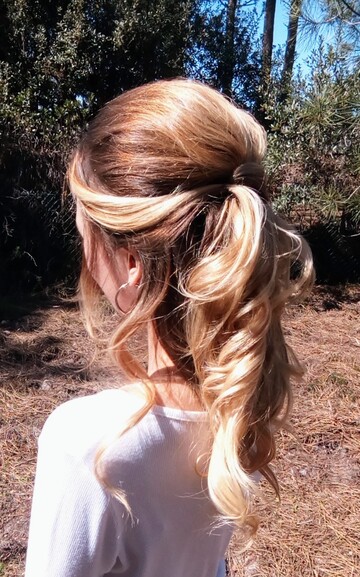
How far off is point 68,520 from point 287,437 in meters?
2.86

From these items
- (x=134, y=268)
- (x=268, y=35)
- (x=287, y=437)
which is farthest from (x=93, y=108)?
(x=134, y=268)

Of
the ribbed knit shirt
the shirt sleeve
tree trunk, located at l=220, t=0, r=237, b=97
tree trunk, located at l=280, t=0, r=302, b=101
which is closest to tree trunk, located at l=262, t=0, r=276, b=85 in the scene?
tree trunk, located at l=280, t=0, r=302, b=101

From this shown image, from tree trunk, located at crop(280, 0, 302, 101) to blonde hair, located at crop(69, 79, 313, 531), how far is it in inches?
187

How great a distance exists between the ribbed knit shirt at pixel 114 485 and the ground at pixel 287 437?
46cm

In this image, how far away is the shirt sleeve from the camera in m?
0.79

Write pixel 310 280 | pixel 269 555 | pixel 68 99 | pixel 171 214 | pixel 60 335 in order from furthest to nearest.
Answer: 1. pixel 68 99
2. pixel 60 335
3. pixel 269 555
4. pixel 310 280
5. pixel 171 214

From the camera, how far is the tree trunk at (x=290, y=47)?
5185 mm

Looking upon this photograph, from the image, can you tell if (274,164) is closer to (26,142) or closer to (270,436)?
(26,142)

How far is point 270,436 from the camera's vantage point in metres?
1.08

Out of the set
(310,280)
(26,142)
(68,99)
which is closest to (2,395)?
(310,280)

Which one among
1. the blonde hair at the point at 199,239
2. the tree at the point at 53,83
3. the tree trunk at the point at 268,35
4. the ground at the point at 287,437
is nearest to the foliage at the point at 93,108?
the tree at the point at 53,83

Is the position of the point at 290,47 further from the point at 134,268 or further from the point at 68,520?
the point at 68,520

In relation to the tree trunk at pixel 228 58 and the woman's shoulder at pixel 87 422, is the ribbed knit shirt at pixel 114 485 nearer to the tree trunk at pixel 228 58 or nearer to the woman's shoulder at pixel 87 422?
the woman's shoulder at pixel 87 422

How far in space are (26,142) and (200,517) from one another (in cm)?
633
